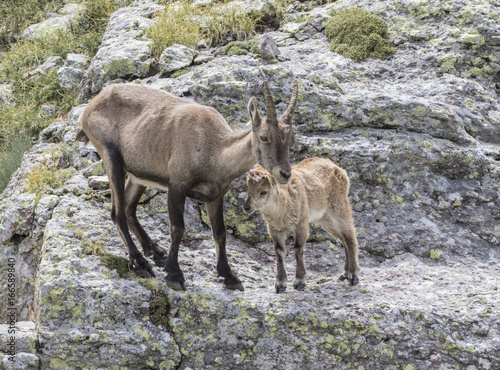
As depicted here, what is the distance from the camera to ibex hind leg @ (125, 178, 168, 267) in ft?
24.4

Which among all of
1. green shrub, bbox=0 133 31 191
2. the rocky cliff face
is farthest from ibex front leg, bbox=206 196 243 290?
green shrub, bbox=0 133 31 191

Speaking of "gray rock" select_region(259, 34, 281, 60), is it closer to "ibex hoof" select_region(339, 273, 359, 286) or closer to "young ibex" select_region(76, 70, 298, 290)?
"young ibex" select_region(76, 70, 298, 290)

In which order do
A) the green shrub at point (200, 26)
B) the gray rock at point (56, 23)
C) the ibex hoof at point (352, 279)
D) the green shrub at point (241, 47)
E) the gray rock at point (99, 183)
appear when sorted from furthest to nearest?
the gray rock at point (56, 23)
the green shrub at point (200, 26)
the green shrub at point (241, 47)
the gray rock at point (99, 183)
the ibex hoof at point (352, 279)

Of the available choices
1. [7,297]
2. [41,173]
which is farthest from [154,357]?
[41,173]

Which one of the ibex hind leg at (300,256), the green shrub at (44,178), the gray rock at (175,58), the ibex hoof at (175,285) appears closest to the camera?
the ibex hoof at (175,285)

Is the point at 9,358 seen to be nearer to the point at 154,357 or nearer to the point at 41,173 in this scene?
the point at 154,357

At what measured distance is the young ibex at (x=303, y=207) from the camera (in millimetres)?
7086

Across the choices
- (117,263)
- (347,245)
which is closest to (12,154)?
(117,263)

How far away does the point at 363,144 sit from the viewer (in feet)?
29.1

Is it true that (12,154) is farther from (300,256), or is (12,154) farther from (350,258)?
(350,258)

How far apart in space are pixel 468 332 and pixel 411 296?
0.82m

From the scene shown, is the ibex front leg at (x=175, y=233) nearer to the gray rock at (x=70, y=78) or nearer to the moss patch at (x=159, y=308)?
the moss patch at (x=159, y=308)

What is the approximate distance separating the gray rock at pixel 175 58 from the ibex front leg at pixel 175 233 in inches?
174

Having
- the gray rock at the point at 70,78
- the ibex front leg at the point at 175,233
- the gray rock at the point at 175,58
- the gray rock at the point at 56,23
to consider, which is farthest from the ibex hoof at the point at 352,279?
the gray rock at the point at 56,23
